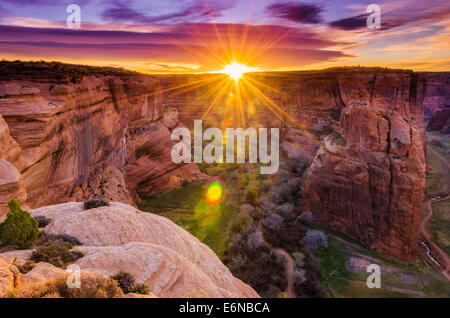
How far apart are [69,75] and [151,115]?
1475 cm

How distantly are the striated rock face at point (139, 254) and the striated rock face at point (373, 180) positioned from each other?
13.8 meters

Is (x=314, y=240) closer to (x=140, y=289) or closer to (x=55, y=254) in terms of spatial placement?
(x=140, y=289)

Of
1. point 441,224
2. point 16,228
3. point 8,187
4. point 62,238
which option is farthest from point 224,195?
point 16,228

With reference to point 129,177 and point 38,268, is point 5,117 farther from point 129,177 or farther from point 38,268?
point 129,177

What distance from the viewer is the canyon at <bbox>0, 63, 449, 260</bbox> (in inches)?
508

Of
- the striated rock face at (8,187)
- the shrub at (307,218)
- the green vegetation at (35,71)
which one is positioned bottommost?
the shrub at (307,218)

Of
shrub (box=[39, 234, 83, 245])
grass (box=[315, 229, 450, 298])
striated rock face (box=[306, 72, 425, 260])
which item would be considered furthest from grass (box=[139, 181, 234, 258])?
shrub (box=[39, 234, 83, 245])

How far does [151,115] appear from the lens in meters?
30.7

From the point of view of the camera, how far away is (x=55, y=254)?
666 cm

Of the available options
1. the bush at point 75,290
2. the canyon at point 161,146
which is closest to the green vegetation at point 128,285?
the bush at point 75,290

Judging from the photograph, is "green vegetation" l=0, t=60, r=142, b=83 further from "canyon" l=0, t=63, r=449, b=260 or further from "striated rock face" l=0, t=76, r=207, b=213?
"striated rock face" l=0, t=76, r=207, b=213

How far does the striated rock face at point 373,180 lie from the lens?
17969mm

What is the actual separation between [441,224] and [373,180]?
10953 mm

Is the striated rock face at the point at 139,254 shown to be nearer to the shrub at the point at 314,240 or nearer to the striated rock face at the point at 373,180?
the shrub at the point at 314,240
